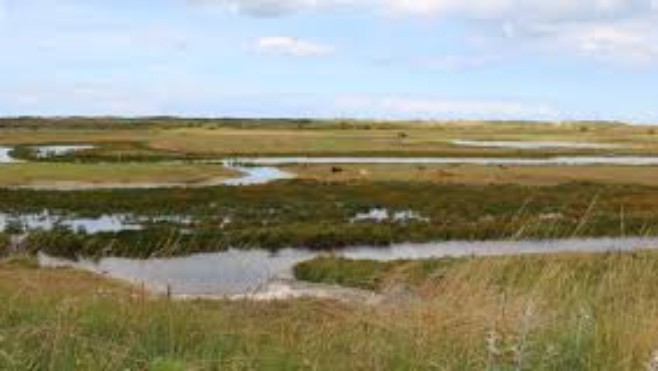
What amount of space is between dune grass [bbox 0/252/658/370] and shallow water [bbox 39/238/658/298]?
Result: 14.5 metres

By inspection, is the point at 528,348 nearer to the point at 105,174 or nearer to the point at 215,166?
the point at 105,174

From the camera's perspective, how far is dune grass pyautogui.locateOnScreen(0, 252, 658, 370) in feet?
→ 16.6

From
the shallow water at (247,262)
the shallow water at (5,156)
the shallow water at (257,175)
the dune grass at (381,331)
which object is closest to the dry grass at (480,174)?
the shallow water at (257,175)

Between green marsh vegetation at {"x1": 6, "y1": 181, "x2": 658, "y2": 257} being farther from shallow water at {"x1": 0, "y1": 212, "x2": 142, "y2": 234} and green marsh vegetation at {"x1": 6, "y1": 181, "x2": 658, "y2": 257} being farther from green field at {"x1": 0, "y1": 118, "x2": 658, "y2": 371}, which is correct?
shallow water at {"x1": 0, "y1": 212, "x2": 142, "y2": 234}

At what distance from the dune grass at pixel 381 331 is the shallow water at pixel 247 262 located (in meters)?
14.5

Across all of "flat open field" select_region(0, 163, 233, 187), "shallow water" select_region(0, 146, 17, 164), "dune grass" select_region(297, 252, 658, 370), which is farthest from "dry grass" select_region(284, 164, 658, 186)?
"dune grass" select_region(297, 252, 658, 370)

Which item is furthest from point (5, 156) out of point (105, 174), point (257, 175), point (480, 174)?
point (480, 174)

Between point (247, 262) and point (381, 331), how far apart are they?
79.3 feet

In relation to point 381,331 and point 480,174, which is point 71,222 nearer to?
point 480,174

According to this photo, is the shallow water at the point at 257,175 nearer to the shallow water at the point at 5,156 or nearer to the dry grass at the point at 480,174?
the dry grass at the point at 480,174

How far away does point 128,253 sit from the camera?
3055 cm

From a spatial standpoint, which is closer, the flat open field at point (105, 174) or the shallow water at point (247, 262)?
the shallow water at point (247, 262)

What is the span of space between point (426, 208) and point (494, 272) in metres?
42.4

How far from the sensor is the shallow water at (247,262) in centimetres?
2547
